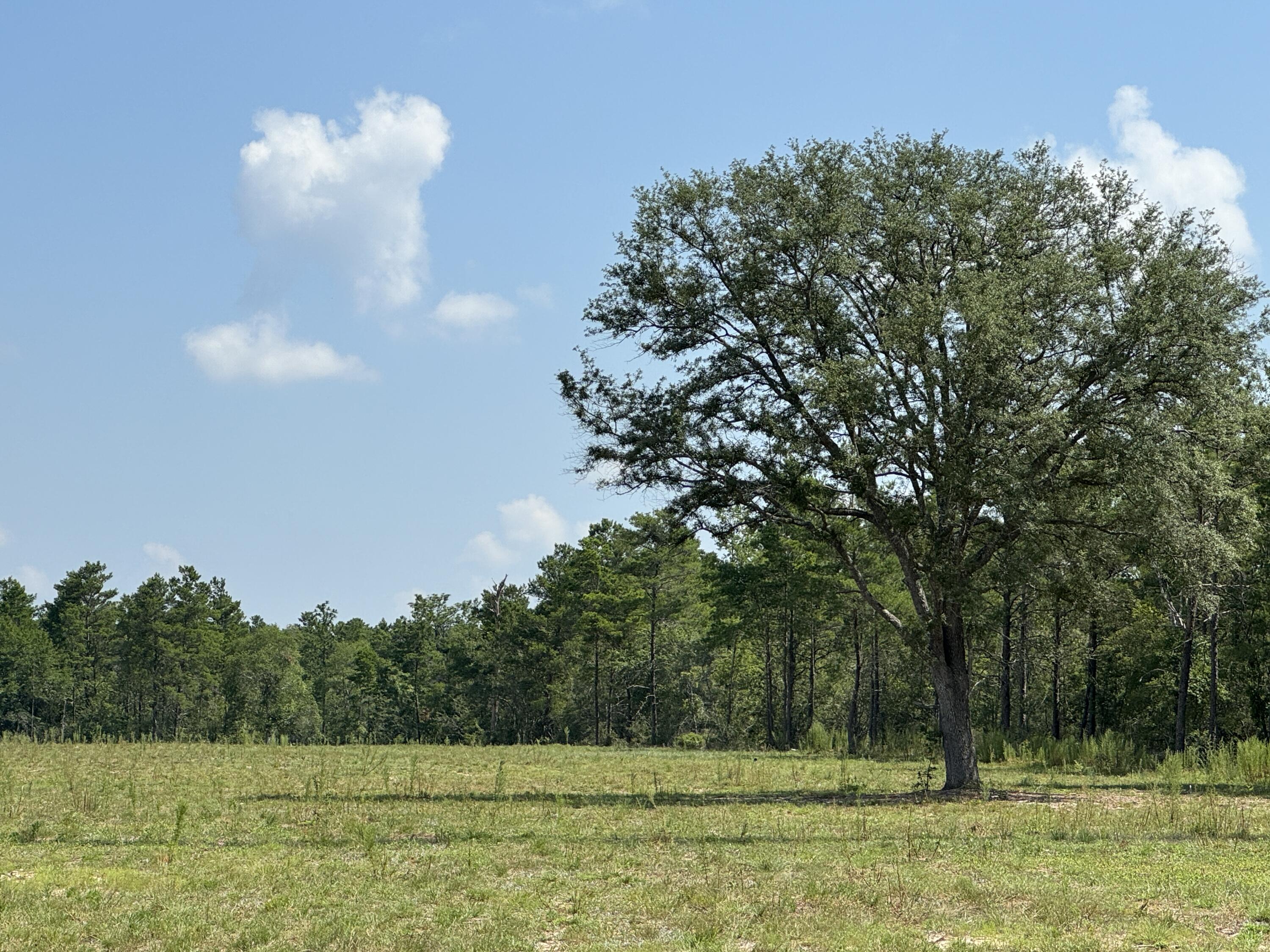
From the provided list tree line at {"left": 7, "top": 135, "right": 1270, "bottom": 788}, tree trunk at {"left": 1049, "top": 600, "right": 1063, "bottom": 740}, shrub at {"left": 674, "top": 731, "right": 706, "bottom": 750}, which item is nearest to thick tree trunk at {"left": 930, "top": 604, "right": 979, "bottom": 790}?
tree line at {"left": 7, "top": 135, "right": 1270, "bottom": 788}

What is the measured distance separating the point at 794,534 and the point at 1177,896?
2098 cm

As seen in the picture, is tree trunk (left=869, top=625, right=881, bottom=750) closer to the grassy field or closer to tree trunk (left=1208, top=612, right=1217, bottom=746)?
tree trunk (left=1208, top=612, right=1217, bottom=746)

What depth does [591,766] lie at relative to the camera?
32.2 metres

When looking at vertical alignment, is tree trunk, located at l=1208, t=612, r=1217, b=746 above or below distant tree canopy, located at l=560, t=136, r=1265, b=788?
below

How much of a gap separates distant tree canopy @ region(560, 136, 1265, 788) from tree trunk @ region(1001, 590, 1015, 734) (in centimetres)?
1747

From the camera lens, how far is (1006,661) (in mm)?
42188

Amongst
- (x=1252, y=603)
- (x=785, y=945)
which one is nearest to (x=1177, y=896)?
(x=785, y=945)

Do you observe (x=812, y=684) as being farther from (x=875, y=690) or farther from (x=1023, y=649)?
(x=1023, y=649)

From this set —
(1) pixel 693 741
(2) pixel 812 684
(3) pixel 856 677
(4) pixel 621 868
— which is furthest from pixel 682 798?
(2) pixel 812 684

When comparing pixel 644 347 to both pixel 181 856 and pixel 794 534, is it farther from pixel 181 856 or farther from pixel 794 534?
pixel 181 856

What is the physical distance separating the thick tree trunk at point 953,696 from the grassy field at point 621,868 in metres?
0.91

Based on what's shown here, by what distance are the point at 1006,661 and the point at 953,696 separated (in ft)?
70.8

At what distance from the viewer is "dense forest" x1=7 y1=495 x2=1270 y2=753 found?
3606 cm

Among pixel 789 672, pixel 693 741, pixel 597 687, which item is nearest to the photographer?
pixel 789 672
